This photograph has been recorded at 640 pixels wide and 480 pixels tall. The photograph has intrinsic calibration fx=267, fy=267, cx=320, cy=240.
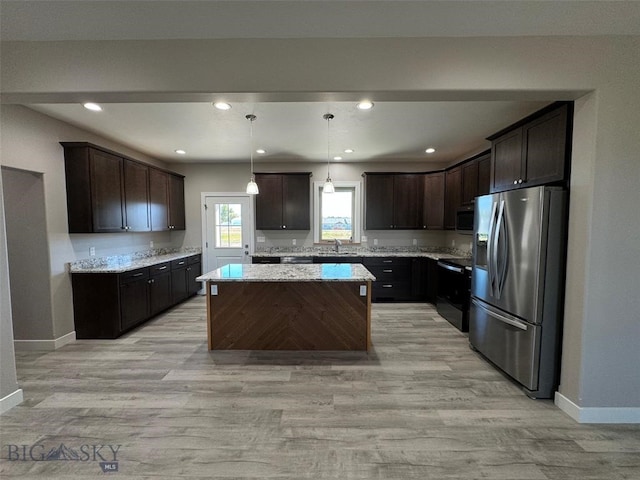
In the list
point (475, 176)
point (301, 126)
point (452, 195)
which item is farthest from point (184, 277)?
point (475, 176)

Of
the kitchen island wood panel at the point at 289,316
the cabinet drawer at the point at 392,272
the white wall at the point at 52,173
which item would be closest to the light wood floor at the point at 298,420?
the kitchen island wood panel at the point at 289,316

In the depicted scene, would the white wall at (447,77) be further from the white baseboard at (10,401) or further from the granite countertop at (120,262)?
the white baseboard at (10,401)

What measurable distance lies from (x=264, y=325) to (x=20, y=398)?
81.4 inches

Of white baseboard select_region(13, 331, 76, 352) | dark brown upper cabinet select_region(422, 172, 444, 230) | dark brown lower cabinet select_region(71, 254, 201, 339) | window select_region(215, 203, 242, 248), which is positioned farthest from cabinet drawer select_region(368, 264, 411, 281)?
white baseboard select_region(13, 331, 76, 352)

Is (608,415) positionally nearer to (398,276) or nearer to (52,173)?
(398,276)

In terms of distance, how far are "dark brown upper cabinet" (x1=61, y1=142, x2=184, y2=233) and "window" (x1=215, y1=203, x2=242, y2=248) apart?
60.8 inches

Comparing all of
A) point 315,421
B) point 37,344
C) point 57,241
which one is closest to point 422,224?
point 315,421

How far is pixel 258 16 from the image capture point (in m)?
1.71

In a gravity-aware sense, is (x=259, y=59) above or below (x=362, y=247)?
above

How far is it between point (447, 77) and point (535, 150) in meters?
1.27

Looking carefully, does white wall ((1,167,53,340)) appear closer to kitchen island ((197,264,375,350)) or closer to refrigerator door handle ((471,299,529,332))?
kitchen island ((197,264,375,350))

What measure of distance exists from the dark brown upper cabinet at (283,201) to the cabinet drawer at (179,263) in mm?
1488

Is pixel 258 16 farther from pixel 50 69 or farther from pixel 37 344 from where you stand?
pixel 37 344

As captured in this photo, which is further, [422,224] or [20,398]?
[422,224]
